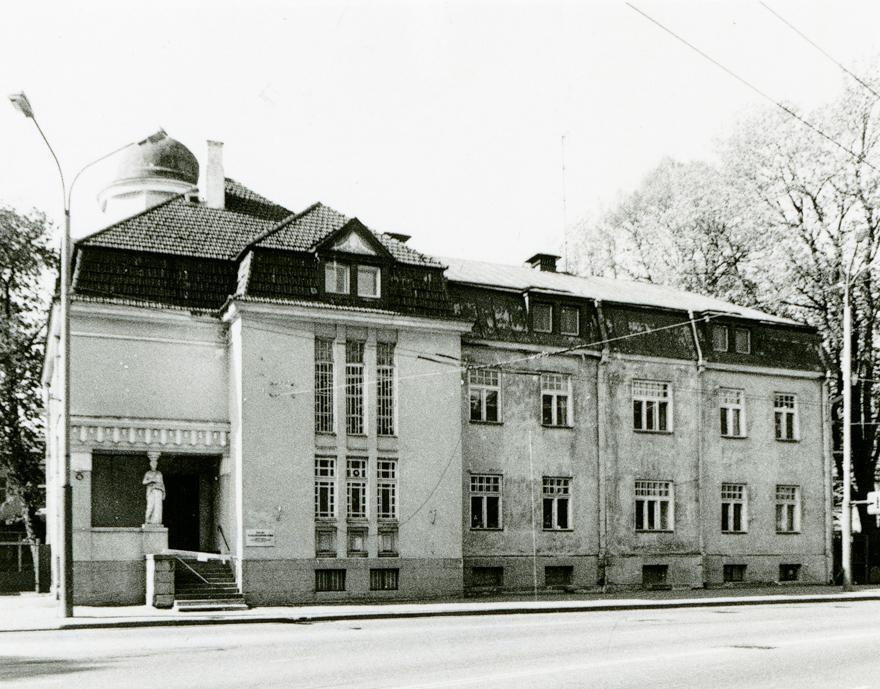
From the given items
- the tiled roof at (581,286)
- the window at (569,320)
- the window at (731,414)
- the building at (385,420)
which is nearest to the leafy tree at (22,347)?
the building at (385,420)

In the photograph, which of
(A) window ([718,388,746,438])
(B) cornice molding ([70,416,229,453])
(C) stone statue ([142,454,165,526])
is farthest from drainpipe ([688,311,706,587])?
(C) stone statue ([142,454,165,526])

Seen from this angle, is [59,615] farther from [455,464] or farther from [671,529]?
[671,529]

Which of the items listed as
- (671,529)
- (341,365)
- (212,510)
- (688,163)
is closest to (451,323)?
(341,365)

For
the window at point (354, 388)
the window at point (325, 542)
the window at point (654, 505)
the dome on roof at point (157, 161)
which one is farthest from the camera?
the dome on roof at point (157, 161)

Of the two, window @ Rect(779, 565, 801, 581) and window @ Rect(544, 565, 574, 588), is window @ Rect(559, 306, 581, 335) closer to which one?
window @ Rect(544, 565, 574, 588)

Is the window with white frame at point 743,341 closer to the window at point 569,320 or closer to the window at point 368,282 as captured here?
the window at point 569,320

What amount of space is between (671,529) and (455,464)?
8251 millimetres

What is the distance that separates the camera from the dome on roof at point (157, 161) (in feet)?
123

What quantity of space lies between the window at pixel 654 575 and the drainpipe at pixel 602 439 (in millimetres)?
1519

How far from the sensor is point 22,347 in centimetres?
4478

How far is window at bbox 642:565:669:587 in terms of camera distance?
110 feet

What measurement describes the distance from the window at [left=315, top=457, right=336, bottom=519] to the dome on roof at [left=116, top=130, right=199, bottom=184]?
13939mm

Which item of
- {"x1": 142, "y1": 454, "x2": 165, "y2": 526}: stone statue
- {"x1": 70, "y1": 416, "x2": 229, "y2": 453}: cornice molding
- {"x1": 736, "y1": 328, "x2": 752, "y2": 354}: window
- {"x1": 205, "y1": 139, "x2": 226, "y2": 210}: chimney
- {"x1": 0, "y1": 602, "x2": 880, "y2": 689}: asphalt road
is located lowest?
{"x1": 0, "y1": 602, "x2": 880, "y2": 689}: asphalt road

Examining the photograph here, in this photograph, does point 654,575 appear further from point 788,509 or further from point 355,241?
point 355,241
